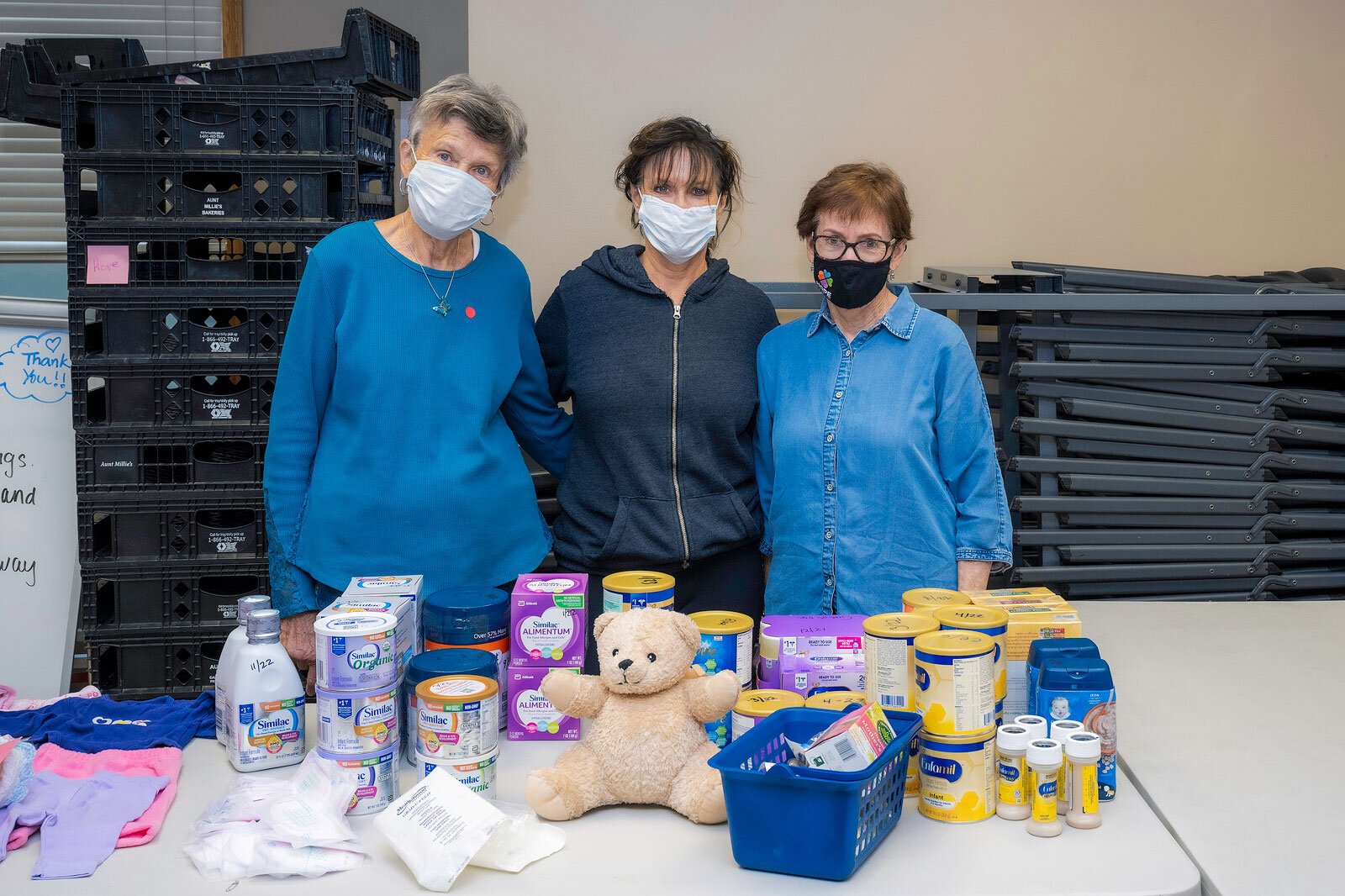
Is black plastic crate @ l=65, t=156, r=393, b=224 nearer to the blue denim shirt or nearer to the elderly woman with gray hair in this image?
the elderly woman with gray hair

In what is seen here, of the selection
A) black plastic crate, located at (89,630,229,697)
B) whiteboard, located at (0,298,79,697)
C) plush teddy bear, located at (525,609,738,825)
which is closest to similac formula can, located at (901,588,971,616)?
plush teddy bear, located at (525,609,738,825)

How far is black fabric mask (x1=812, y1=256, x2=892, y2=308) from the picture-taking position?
214cm

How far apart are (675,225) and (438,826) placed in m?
1.33

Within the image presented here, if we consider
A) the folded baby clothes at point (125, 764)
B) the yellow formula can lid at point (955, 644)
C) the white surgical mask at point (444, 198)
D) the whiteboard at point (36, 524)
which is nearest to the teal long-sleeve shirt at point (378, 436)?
the white surgical mask at point (444, 198)

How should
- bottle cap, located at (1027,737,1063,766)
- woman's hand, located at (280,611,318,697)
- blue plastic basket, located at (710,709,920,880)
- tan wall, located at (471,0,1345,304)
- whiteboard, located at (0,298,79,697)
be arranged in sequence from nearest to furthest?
blue plastic basket, located at (710,709,920,880)
bottle cap, located at (1027,737,1063,766)
woman's hand, located at (280,611,318,697)
whiteboard, located at (0,298,79,697)
tan wall, located at (471,0,1345,304)

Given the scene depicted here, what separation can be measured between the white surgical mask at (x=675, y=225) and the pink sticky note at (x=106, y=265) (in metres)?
1.38

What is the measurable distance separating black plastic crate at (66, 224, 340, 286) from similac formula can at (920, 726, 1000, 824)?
1947 millimetres

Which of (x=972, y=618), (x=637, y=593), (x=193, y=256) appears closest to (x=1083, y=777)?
(x=972, y=618)

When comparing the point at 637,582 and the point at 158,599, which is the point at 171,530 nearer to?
the point at 158,599

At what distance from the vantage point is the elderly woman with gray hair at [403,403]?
2.15 metres

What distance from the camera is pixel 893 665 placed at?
1.58m

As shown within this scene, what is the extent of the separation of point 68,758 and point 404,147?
4.31ft

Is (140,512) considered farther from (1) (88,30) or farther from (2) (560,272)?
(1) (88,30)

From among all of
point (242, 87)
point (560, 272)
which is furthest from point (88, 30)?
point (560, 272)
